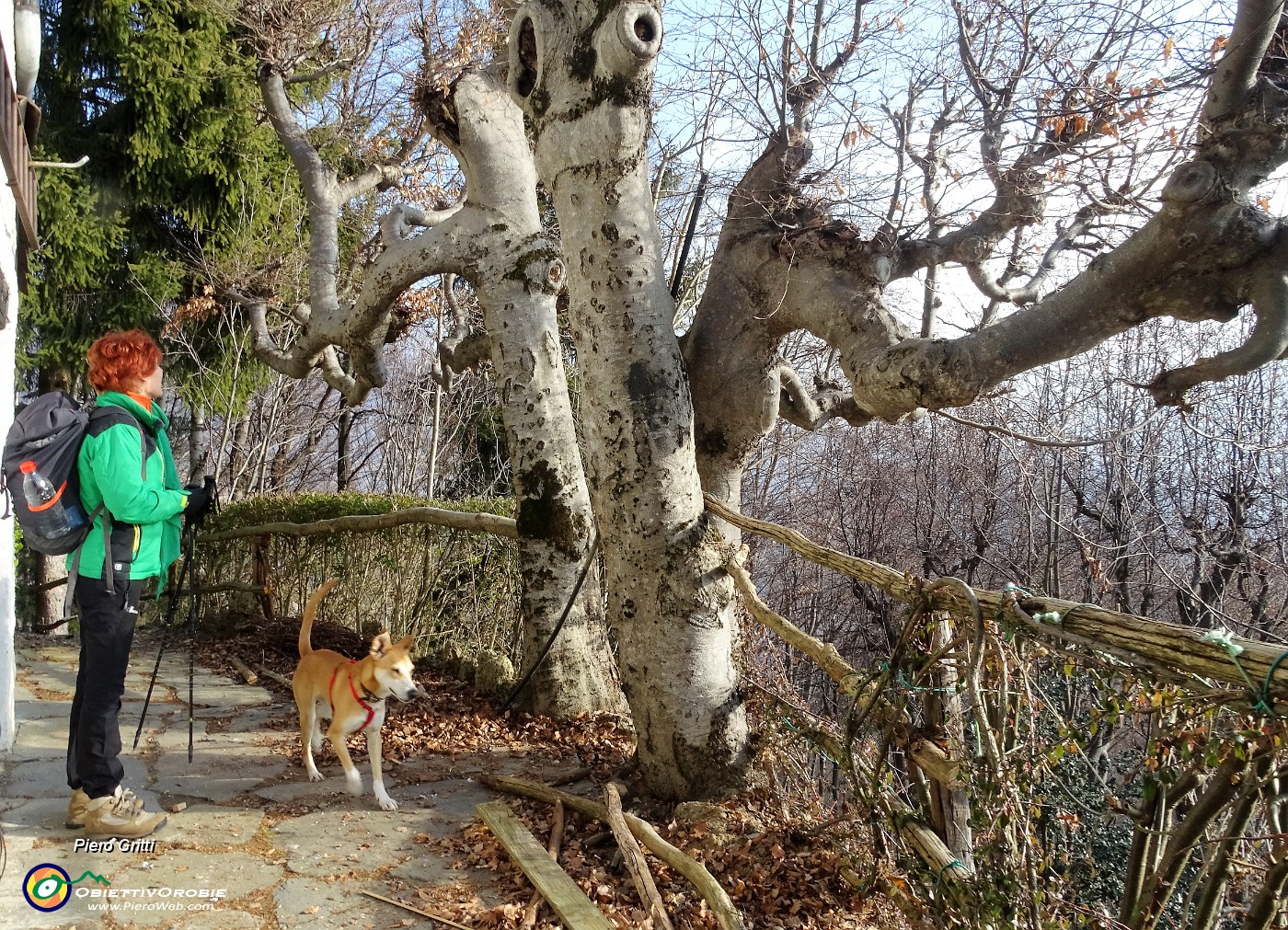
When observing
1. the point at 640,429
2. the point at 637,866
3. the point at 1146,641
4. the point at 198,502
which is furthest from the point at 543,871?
the point at 1146,641

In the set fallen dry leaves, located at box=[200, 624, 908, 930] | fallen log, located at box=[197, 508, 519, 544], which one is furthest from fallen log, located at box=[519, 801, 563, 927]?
fallen log, located at box=[197, 508, 519, 544]

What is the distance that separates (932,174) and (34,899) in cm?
532

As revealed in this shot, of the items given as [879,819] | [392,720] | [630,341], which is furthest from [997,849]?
[392,720]

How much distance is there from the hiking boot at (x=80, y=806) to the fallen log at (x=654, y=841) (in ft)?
5.60

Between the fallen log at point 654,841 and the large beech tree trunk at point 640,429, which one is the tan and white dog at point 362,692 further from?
the large beech tree trunk at point 640,429

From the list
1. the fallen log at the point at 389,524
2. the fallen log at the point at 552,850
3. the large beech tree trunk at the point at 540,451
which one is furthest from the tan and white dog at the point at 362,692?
the fallen log at the point at 389,524

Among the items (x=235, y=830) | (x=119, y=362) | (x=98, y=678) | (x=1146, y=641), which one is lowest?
(x=235, y=830)

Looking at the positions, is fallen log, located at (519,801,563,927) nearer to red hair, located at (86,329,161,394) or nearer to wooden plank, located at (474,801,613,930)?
wooden plank, located at (474,801,613,930)

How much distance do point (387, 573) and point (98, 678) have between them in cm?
439

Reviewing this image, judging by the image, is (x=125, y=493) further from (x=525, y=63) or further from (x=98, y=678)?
(x=525, y=63)

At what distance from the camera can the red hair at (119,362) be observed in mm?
3912

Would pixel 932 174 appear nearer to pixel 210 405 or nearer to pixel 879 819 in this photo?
pixel 879 819

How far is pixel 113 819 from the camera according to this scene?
3.73 m

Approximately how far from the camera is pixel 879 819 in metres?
3.38
